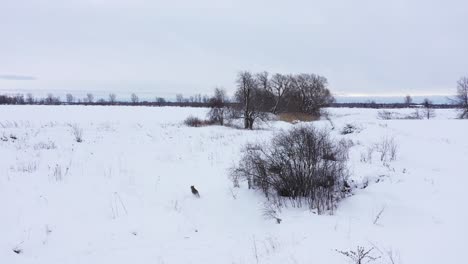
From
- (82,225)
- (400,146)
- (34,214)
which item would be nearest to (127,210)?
(82,225)

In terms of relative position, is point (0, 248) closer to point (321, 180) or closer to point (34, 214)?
point (34, 214)

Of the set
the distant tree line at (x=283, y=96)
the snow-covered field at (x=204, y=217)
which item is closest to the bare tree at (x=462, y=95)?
the distant tree line at (x=283, y=96)

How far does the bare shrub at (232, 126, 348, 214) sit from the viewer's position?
8305 millimetres

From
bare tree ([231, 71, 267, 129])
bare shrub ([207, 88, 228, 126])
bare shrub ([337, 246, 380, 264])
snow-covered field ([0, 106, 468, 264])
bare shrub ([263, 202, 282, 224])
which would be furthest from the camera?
bare shrub ([207, 88, 228, 126])

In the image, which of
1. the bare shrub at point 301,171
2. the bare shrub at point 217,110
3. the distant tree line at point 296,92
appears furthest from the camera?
the distant tree line at point 296,92

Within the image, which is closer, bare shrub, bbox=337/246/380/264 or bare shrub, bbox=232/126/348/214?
bare shrub, bbox=337/246/380/264

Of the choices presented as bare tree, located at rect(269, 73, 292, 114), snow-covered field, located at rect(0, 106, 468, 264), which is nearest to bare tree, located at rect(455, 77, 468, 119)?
bare tree, located at rect(269, 73, 292, 114)

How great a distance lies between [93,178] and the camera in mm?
9336

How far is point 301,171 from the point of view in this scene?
845 cm

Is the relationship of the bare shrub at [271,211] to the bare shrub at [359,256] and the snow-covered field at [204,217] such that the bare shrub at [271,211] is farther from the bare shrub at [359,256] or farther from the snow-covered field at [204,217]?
the bare shrub at [359,256]

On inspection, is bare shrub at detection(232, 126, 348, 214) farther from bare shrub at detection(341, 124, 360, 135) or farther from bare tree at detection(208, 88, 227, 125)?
bare tree at detection(208, 88, 227, 125)

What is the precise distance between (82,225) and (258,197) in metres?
4.07

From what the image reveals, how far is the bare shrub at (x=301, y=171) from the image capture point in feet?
27.2

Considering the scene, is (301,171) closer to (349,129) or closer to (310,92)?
(349,129)
